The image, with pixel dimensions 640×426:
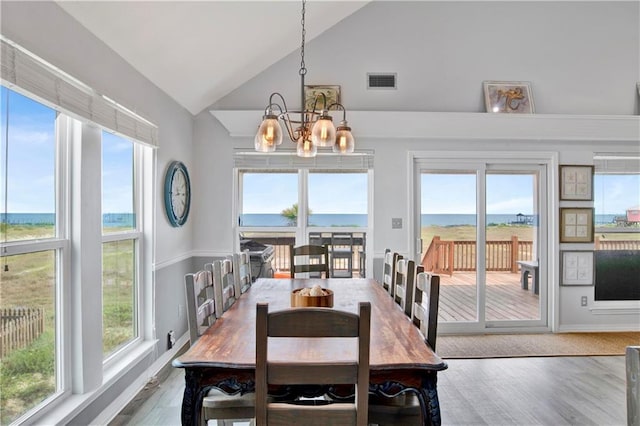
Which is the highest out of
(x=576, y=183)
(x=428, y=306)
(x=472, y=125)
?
(x=472, y=125)

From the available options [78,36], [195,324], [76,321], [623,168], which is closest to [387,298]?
[195,324]

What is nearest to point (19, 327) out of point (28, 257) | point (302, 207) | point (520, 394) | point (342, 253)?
point (28, 257)

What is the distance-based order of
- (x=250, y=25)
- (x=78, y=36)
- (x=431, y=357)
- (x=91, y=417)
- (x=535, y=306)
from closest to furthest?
(x=431, y=357)
(x=78, y=36)
(x=91, y=417)
(x=250, y=25)
(x=535, y=306)

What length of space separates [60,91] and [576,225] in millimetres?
4896

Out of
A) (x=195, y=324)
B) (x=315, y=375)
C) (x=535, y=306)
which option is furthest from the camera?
(x=535, y=306)

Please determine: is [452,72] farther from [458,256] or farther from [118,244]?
[118,244]

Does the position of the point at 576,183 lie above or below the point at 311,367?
above

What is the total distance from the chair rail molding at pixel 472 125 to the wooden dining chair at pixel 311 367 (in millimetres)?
2903

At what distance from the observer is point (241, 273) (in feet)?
8.89

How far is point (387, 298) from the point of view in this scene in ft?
7.74

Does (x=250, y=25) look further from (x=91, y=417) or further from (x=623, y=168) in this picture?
(x=623, y=168)

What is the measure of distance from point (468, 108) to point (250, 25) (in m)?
2.50

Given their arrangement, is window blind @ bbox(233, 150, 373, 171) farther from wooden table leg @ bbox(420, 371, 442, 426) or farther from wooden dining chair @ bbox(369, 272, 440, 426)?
wooden table leg @ bbox(420, 371, 442, 426)

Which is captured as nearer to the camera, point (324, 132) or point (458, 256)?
point (324, 132)
